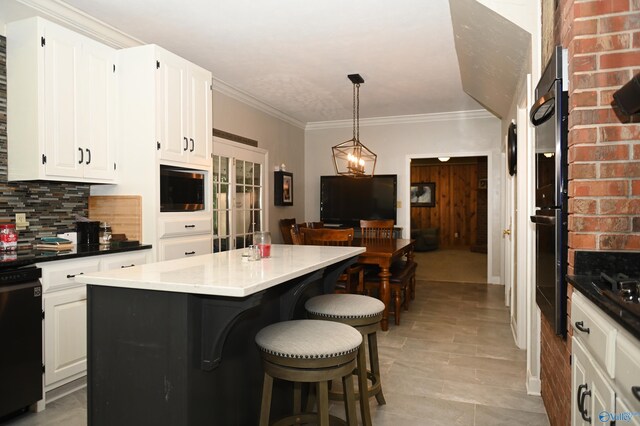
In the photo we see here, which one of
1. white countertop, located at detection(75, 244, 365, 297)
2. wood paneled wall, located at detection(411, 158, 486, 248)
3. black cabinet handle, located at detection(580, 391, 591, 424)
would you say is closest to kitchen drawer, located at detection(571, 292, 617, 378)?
black cabinet handle, located at detection(580, 391, 591, 424)

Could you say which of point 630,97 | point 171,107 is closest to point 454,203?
point 171,107

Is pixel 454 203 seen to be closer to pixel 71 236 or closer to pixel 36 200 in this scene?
pixel 71 236

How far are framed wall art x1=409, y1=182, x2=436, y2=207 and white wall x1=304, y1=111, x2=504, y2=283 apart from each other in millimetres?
4972

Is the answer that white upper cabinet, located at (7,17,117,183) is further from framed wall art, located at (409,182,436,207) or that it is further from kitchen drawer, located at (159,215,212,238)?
framed wall art, located at (409,182,436,207)

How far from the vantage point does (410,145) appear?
22.1 ft

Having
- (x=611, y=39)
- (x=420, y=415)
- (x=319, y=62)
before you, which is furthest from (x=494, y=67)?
(x=420, y=415)

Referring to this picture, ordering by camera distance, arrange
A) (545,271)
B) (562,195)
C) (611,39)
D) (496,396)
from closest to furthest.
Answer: (611,39) → (562,195) → (545,271) → (496,396)

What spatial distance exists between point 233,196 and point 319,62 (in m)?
1.99

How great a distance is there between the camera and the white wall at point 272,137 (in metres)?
5.10

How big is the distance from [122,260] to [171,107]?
1261 millimetres

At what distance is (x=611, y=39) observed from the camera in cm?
163

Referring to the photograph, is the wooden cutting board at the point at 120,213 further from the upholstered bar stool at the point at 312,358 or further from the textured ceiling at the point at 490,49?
the textured ceiling at the point at 490,49

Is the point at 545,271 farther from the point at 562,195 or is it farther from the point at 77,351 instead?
the point at 77,351

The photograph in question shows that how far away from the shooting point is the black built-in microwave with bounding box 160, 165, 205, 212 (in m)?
3.33
